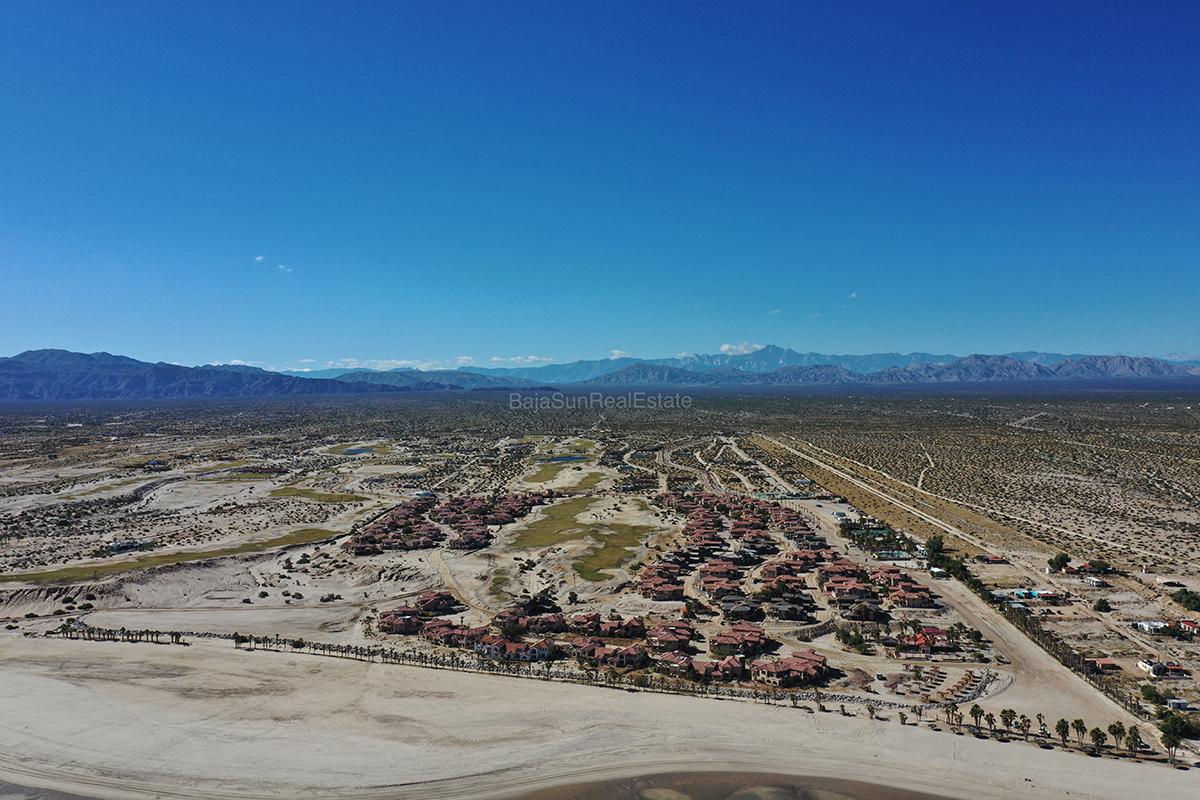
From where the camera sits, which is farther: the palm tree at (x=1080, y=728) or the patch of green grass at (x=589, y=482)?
the patch of green grass at (x=589, y=482)

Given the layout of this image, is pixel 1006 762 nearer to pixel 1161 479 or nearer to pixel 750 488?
pixel 750 488

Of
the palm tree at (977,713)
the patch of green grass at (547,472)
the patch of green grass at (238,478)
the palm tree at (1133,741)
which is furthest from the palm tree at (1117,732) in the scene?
the patch of green grass at (238,478)

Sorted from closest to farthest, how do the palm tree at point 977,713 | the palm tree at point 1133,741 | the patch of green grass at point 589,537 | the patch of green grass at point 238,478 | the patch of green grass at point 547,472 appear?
1. the palm tree at point 1133,741
2. the palm tree at point 977,713
3. the patch of green grass at point 589,537
4. the patch of green grass at point 547,472
5. the patch of green grass at point 238,478

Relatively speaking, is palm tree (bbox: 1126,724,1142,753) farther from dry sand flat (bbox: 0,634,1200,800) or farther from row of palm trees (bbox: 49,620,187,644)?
row of palm trees (bbox: 49,620,187,644)

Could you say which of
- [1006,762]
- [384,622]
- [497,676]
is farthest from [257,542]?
[1006,762]

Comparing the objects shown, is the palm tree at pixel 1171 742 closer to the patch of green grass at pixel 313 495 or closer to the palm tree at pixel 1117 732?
the palm tree at pixel 1117 732

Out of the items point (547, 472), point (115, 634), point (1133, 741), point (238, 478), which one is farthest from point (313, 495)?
point (1133, 741)

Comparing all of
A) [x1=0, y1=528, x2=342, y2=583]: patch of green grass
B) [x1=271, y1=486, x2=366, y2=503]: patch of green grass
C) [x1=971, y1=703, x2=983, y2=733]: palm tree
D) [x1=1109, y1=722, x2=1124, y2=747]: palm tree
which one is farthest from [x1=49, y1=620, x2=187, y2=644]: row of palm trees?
[x1=1109, y1=722, x2=1124, y2=747]: palm tree
